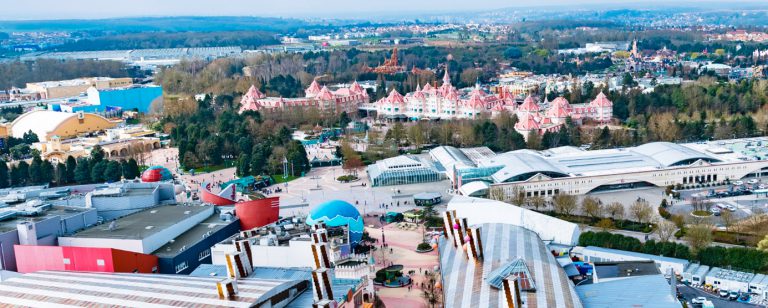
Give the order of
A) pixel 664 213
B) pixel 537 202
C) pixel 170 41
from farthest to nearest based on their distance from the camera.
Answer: pixel 170 41
pixel 537 202
pixel 664 213

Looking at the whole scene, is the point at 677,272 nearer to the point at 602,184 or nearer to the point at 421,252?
the point at 421,252

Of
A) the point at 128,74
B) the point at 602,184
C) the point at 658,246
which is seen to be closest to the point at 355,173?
the point at 602,184

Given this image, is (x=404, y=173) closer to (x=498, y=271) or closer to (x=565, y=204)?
(x=565, y=204)

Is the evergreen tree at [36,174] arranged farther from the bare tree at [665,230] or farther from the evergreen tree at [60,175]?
the bare tree at [665,230]

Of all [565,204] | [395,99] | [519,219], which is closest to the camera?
[519,219]

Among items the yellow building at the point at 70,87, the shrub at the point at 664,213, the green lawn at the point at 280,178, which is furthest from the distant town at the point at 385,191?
the shrub at the point at 664,213

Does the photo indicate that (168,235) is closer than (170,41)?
Yes

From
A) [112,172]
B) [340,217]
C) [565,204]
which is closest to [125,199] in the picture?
[340,217]
